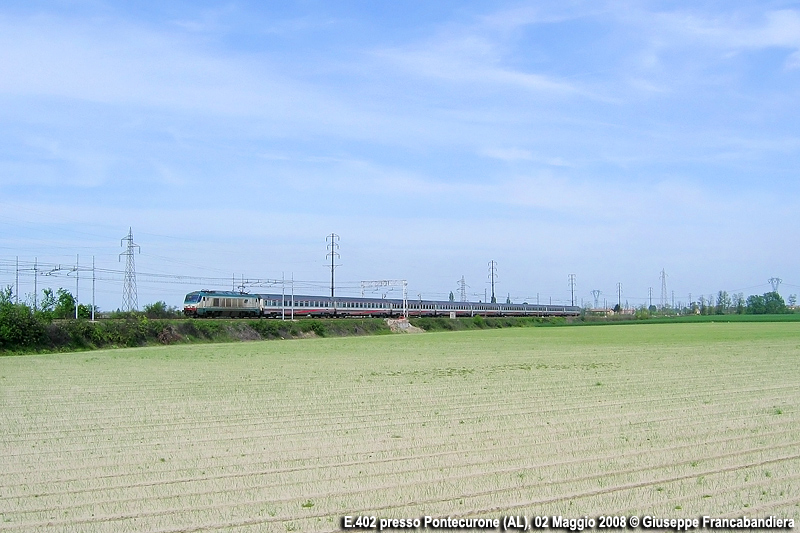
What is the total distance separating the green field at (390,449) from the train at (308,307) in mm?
44415

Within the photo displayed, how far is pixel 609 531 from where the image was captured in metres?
8.01

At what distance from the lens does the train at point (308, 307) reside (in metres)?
68.9

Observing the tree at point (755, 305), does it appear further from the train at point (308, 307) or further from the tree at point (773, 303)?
the train at point (308, 307)

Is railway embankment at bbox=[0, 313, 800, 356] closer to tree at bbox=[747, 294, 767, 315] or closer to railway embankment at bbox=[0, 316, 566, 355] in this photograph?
railway embankment at bbox=[0, 316, 566, 355]

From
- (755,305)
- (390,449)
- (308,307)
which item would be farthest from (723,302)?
(390,449)

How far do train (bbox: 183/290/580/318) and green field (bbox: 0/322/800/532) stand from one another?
4442 cm

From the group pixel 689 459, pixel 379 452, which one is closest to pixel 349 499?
pixel 379 452

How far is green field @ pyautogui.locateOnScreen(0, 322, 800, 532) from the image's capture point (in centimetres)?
895

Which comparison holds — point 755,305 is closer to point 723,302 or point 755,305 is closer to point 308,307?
point 723,302

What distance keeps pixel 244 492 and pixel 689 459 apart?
638 centimetres

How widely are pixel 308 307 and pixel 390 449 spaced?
63.6 meters

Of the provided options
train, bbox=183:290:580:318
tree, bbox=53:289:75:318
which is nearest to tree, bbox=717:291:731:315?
train, bbox=183:290:580:318

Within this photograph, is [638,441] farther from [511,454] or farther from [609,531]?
[609,531]

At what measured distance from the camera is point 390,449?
1233 cm
